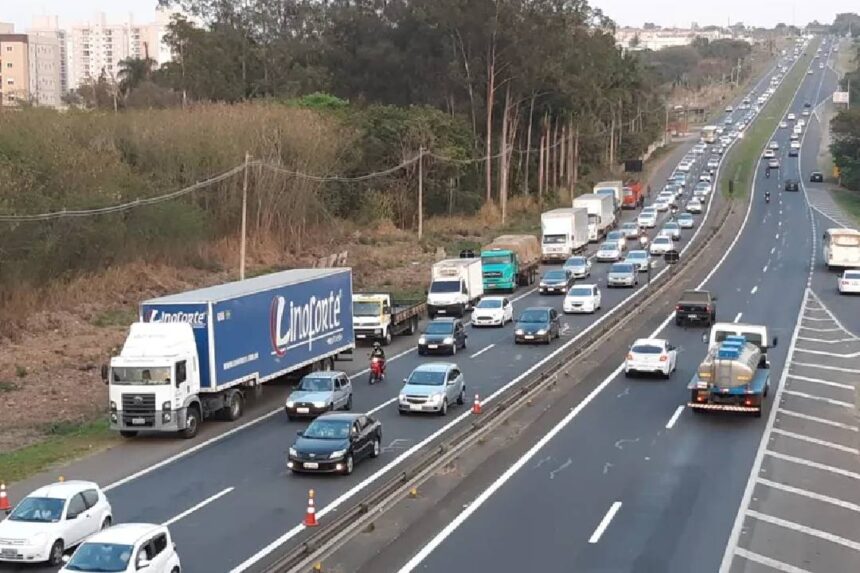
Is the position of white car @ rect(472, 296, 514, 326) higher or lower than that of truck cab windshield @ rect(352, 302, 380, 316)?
lower

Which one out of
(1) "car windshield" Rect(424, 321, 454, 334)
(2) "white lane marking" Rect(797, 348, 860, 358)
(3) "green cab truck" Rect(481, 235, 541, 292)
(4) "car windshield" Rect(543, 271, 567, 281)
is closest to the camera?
(2) "white lane marking" Rect(797, 348, 860, 358)

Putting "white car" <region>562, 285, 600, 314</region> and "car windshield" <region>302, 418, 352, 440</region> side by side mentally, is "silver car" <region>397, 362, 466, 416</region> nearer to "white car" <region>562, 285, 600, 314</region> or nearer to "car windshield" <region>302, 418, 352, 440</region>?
"car windshield" <region>302, 418, 352, 440</region>

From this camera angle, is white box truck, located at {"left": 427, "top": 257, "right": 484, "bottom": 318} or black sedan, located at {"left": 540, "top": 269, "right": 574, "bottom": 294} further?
black sedan, located at {"left": 540, "top": 269, "right": 574, "bottom": 294}

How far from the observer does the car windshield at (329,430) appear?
27375mm

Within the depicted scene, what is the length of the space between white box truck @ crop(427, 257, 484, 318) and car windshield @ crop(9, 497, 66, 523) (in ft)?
116

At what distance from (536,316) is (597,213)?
149ft

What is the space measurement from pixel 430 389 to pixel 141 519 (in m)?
11.9

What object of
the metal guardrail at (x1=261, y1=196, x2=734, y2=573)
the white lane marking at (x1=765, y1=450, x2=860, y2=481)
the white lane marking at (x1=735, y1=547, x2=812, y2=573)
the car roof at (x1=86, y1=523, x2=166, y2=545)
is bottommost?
the white lane marking at (x1=765, y1=450, x2=860, y2=481)

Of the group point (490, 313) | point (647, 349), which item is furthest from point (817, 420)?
point (490, 313)

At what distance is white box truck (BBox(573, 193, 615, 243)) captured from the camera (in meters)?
90.2

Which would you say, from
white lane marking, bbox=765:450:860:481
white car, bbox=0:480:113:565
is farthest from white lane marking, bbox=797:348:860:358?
white car, bbox=0:480:113:565

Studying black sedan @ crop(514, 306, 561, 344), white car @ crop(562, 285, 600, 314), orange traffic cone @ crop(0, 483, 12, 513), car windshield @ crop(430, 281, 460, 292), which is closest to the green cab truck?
car windshield @ crop(430, 281, 460, 292)

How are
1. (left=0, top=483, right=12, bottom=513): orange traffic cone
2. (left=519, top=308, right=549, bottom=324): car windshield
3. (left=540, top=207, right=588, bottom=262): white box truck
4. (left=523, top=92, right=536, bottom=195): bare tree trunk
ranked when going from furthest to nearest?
(left=523, top=92, right=536, bottom=195): bare tree trunk, (left=540, top=207, right=588, bottom=262): white box truck, (left=519, top=308, right=549, bottom=324): car windshield, (left=0, top=483, right=12, bottom=513): orange traffic cone

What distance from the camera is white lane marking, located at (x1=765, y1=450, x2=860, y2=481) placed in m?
27.5
